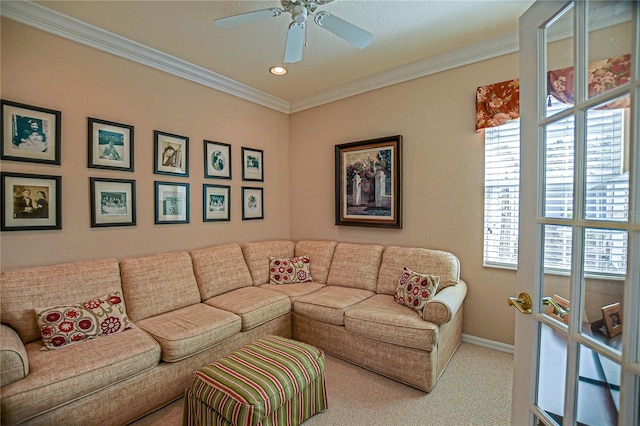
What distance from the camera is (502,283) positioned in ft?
8.64

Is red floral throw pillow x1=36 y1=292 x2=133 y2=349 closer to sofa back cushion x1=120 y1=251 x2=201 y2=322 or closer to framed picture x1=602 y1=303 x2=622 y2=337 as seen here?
sofa back cushion x1=120 y1=251 x2=201 y2=322

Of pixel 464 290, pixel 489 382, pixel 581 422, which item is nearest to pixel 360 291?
pixel 464 290

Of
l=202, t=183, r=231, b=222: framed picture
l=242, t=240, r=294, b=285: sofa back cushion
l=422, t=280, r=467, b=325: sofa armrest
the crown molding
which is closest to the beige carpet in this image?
l=422, t=280, r=467, b=325: sofa armrest

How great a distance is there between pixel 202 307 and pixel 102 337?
749mm

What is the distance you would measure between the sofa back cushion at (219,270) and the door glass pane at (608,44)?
2917mm

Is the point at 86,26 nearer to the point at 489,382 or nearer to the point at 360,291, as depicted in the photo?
the point at 360,291

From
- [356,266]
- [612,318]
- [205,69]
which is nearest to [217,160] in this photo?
[205,69]

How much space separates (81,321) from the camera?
1.93 meters

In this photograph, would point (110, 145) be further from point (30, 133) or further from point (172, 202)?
point (172, 202)

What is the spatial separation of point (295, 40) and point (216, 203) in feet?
6.43

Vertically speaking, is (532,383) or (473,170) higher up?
(473,170)

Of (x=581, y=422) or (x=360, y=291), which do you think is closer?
(x=581, y=422)

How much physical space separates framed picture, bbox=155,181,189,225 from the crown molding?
3.66 feet

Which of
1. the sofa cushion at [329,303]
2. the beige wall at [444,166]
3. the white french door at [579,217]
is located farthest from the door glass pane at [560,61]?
the sofa cushion at [329,303]
